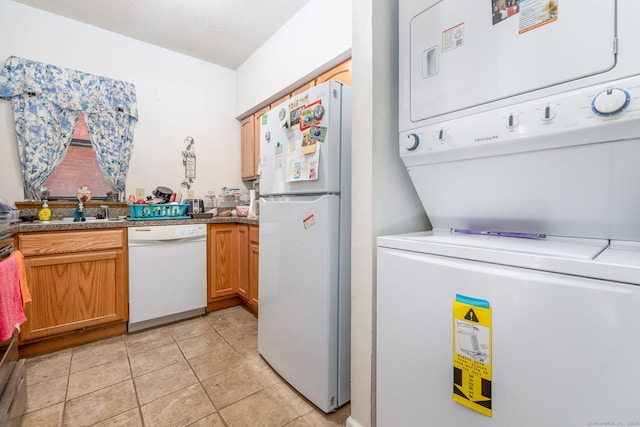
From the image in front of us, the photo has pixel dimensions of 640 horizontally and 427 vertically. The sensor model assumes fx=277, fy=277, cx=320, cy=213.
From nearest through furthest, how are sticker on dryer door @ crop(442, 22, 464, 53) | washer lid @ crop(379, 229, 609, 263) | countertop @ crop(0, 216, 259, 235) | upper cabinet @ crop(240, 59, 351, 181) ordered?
washer lid @ crop(379, 229, 609, 263)
sticker on dryer door @ crop(442, 22, 464, 53)
countertop @ crop(0, 216, 259, 235)
upper cabinet @ crop(240, 59, 351, 181)

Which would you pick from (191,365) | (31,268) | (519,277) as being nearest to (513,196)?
(519,277)

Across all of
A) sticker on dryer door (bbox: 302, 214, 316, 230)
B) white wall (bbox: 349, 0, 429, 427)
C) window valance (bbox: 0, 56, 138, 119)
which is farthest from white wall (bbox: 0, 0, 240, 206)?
white wall (bbox: 349, 0, 429, 427)

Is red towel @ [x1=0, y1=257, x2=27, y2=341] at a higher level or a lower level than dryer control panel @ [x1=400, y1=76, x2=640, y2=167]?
lower

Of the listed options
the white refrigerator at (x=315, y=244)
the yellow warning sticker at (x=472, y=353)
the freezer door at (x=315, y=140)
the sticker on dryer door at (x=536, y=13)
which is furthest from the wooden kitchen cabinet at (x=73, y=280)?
the sticker on dryer door at (x=536, y=13)

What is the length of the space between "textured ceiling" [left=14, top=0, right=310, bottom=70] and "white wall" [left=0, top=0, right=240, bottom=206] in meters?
0.14

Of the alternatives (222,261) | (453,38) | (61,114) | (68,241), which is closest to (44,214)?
(68,241)

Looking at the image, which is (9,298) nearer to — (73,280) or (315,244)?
(73,280)

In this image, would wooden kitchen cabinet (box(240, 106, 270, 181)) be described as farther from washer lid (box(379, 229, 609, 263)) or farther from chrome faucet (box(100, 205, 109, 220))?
washer lid (box(379, 229, 609, 263))

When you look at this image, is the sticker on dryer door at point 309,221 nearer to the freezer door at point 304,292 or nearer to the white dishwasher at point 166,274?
the freezer door at point 304,292

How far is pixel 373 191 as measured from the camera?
3.51 ft

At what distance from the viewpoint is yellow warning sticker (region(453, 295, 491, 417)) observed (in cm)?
70

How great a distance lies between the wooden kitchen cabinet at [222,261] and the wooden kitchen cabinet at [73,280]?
0.65m

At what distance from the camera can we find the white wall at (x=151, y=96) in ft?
7.40

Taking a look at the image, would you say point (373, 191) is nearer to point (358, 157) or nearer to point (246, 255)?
point (358, 157)
